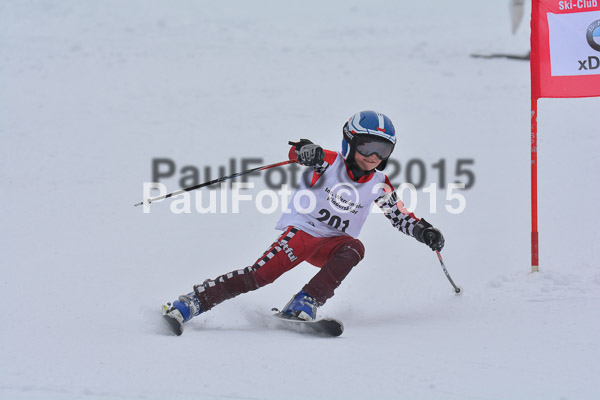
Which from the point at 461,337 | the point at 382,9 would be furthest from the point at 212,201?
the point at 382,9

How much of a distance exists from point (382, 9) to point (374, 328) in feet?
48.0

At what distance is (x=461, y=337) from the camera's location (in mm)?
3469

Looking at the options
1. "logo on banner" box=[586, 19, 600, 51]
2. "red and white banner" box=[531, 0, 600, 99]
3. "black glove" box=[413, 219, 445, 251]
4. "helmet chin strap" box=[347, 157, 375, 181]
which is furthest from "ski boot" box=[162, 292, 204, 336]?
"logo on banner" box=[586, 19, 600, 51]

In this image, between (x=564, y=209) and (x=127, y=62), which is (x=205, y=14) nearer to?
(x=127, y=62)

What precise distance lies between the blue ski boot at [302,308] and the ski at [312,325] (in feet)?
0.10

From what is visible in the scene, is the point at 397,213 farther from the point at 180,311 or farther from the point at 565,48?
the point at 565,48

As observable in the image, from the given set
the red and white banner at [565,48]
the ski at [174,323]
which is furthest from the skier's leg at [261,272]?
the red and white banner at [565,48]

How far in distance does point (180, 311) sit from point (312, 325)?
741mm

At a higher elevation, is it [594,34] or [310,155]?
[594,34]

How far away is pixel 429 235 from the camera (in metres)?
4.23

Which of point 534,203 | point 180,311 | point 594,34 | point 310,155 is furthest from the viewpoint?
point 534,203

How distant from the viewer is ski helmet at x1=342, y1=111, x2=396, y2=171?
160 inches

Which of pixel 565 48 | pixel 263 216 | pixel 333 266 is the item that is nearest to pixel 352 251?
→ pixel 333 266

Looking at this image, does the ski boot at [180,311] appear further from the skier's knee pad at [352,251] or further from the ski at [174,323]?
the skier's knee pad at [352,251]
